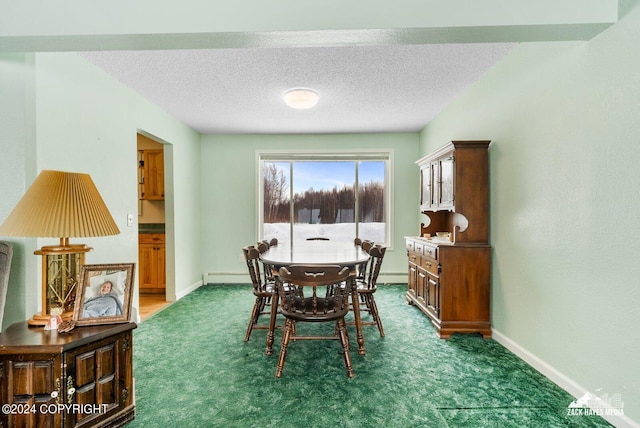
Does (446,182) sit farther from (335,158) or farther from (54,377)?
(54,377)

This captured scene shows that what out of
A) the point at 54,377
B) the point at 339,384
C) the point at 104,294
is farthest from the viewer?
the point at 339,384

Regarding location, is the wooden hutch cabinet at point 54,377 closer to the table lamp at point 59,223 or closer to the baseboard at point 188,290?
the table lamp at point 59,223

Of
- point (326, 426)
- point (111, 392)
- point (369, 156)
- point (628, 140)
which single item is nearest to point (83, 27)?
point (111, 392)

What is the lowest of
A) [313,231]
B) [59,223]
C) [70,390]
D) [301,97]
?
[70,390]

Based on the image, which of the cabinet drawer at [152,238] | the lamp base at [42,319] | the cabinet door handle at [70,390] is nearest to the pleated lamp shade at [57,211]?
the lamp base at [42,319]

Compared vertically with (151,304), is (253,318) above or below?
above

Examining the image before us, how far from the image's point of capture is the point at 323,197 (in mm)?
5328

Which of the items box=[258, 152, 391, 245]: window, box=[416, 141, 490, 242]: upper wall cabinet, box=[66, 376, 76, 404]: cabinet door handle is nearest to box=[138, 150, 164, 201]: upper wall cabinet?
box=[258, 152, 391, 245]: window

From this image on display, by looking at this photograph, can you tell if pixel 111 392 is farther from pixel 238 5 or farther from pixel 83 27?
pixel 238 5

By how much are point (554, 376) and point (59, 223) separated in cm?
319

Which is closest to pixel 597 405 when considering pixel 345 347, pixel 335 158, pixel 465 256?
Result: pixel 465 256

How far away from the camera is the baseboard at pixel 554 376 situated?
168 cm

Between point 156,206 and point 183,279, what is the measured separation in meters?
1.26

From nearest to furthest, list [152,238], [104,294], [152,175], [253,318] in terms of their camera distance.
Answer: [104,294] → [253,318] → [152,238] → [152,175]
